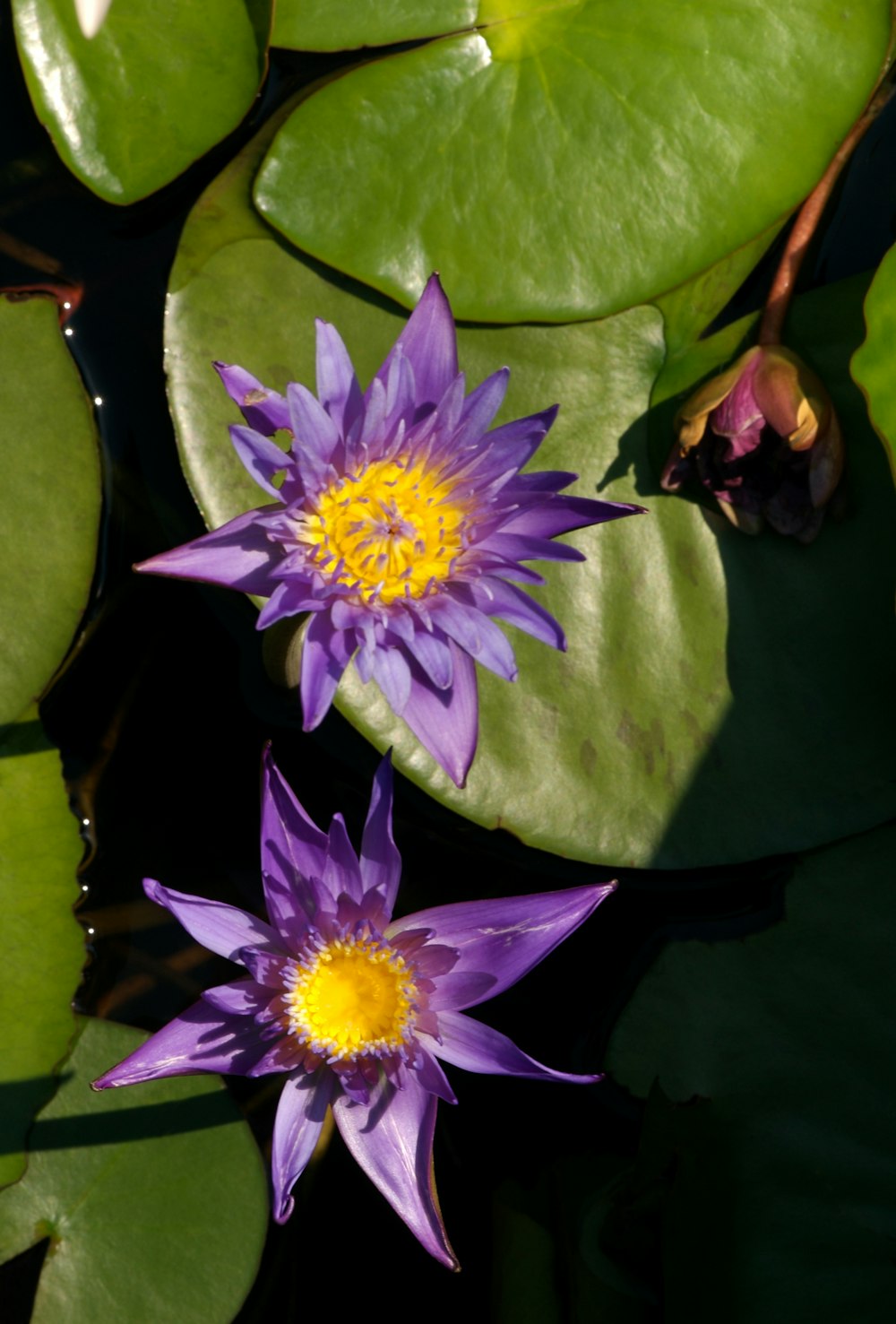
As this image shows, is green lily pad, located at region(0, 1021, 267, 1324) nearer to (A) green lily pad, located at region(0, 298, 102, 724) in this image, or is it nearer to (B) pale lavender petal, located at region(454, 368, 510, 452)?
(A) green lily pad, located at region(0, 298, 102, 724)

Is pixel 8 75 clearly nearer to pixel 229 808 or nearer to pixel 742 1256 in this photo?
pixel 229 808

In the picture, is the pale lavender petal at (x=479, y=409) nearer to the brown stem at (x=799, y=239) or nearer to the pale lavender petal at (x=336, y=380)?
the pale lavender petal at (x=336, y=380)

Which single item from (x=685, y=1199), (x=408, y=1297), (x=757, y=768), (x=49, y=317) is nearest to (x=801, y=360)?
(x=757, y=768)

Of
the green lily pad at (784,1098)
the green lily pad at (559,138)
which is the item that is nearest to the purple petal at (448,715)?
the green lily pad at (559,138)

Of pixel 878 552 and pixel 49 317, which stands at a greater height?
pixel 49 317

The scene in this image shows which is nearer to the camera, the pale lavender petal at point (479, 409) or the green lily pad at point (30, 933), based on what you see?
the pale lavender petal at point (479, 409)

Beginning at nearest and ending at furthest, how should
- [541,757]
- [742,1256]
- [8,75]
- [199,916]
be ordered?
[199,916] → [742,1256] → [541,757] → [8,75]

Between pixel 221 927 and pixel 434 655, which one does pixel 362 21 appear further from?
pixel 221 927
